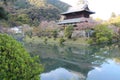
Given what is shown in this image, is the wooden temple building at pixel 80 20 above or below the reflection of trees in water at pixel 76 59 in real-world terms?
above

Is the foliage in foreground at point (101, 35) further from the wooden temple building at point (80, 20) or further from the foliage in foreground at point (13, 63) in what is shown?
the foliage in foreground at point (13, 63)

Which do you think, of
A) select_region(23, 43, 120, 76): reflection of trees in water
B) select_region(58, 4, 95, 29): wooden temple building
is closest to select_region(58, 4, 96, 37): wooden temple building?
select_region(58, 4, 95, 29): wooden temple building

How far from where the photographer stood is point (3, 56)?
3.22m

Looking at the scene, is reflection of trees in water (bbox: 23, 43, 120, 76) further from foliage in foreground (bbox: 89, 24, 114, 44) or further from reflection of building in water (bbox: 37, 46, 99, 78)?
foliage in foreground (bbox: 89, 24, 114, 44)

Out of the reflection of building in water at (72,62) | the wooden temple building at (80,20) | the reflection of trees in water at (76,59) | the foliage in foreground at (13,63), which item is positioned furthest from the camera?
the wooden temple building at (80,20)

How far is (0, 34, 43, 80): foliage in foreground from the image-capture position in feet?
10.6

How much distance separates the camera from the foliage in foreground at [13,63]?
3.25 m

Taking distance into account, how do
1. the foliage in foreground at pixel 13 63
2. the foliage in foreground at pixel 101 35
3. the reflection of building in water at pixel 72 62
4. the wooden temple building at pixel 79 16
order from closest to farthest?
→ the foliage in foreground at pixel 13 63
the reflection of building in water at pixel 72 62
the foliage in foreground at pixel 101 35
the wooden temple building at pixel 79 16

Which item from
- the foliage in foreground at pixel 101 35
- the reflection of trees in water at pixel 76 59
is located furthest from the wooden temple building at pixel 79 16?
the reflection of trees in water at pixel 76 59

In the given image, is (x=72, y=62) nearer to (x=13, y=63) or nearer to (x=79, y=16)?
(x=13, y=63)

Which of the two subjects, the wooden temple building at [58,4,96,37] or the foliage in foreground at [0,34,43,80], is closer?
the foliage in foreground at [0,34,43,80]

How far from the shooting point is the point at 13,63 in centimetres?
329

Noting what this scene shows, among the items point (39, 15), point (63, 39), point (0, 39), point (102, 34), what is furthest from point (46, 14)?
point (0, 39)

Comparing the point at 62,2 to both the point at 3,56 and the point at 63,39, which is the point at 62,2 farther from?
the point at 3,56
